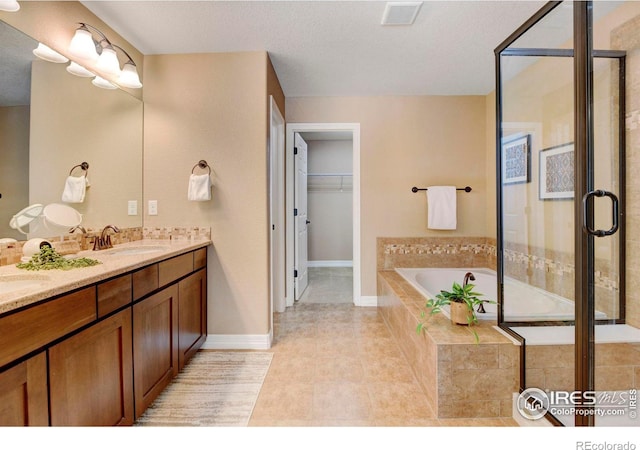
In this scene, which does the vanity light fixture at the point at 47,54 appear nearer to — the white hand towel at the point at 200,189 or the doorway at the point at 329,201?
the white hand towel at the point at 200,189

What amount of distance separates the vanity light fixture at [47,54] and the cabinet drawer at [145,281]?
4.09 feet

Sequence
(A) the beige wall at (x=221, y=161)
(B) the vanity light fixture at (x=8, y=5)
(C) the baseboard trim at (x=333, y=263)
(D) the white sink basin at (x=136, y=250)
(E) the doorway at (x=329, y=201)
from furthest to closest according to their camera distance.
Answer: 1. (C) the baseboard trim at (x=333, y=263)
2. (E) the doorway at (x=329, y=201)
3. (A) the beige wall at (x=221, y=161)
4. (D) the white sink basin at (x=136, y=250)
5. (B) the vanity light fixture at (x=8, y=5)

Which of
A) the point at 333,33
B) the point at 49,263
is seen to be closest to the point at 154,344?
the point at 49,263

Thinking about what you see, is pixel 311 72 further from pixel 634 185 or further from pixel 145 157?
pixel 634 185

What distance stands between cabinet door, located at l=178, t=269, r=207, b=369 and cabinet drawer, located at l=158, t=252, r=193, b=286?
0.22ft

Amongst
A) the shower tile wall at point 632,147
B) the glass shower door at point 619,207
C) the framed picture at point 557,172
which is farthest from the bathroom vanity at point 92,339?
the shower tile wall at point 632,147

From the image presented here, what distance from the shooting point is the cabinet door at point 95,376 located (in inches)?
40.9

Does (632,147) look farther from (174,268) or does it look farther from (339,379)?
(174,268)

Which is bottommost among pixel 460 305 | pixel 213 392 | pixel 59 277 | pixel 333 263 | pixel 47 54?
pixel 213 392

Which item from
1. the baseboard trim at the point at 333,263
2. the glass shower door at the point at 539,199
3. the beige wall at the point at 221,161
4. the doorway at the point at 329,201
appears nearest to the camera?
the glass shower door at the point at 539,199

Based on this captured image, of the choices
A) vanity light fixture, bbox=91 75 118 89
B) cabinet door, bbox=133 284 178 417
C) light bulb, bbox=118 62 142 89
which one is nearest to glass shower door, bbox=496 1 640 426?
cabinet door, bbox=133 284 178 417

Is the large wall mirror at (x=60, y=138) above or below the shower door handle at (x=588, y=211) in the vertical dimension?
above

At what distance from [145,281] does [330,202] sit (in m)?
4.44

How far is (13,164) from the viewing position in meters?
1.45
